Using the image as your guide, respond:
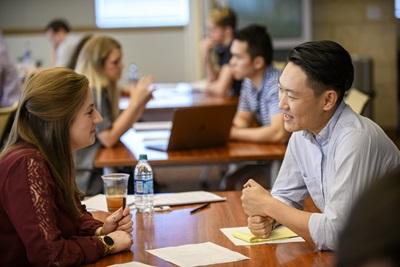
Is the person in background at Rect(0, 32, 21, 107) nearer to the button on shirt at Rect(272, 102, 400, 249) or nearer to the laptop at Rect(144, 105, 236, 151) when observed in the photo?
the laptop at Rect(144, 105, 236, 151)

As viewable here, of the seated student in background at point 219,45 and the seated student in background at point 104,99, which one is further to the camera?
the seated student in background at point 219,45

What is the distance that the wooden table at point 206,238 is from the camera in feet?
6.35

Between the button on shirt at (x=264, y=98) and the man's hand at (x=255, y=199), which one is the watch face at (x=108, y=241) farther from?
the button on shirt at (x=264, y=98)

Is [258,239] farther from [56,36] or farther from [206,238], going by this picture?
[56,36]

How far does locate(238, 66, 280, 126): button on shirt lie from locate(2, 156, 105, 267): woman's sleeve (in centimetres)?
212

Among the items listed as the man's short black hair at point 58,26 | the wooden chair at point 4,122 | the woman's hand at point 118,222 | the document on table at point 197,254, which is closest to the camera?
the document on table at point 197,254

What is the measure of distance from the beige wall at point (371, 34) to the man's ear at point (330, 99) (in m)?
6.20

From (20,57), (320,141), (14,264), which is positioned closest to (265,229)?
(320,141)

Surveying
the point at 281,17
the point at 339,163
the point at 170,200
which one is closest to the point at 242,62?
the point at 170,200

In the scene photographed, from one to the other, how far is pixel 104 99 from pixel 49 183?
200 cm

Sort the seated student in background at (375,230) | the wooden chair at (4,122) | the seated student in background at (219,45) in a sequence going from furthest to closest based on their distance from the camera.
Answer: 1. the seated student in background at (219,45)
2. the wooden chair at (4,122)
3. the seated student in background at (375,230)

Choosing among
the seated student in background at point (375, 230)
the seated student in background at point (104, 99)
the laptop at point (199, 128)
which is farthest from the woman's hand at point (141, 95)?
the seated student in background at point (375, 230)

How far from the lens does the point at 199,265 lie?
1896 mm

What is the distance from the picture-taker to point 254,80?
4.13 meters
